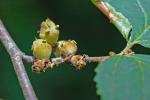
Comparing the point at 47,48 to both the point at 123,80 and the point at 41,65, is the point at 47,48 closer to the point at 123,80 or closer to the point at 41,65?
the point at 41,65

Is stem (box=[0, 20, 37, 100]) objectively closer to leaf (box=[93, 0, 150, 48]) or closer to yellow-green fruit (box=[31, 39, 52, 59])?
yellow-green fruit (box=[31, 39, 52, 59])

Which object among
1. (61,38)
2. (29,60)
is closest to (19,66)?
(29,60)

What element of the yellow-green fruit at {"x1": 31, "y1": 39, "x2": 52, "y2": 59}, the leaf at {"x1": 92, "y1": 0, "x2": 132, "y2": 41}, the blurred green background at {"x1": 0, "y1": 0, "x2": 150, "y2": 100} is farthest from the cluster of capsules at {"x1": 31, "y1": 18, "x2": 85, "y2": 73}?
the blurred green background at {"x1": 0, "y1": 0, "x2": 150, "y2": 100}

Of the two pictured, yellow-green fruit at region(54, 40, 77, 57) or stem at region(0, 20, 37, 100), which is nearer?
stem at region(0, 20, 37, 100)

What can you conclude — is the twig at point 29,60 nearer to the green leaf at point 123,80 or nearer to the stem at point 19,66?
the stem at point 19,66

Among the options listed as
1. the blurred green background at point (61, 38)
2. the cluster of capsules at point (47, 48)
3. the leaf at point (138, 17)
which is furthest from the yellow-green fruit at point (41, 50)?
the blurred green background at point (61, 38)

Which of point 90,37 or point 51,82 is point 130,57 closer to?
point 51,82
